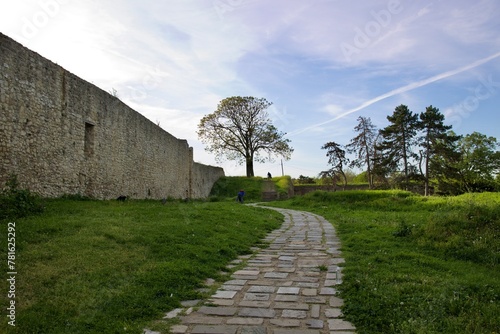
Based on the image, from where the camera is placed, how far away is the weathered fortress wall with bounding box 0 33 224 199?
9.05 meters

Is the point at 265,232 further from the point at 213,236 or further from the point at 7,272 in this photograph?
the point at 7,272

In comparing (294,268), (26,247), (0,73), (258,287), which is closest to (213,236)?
(294,268)

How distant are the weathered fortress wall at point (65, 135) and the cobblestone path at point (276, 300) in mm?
6416

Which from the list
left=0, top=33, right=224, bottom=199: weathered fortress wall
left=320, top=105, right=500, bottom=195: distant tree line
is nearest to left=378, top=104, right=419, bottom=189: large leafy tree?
left=320, top=105, right=500, bottom=195: distant tree line

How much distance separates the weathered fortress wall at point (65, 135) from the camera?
9.05m

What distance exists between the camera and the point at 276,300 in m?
4.75

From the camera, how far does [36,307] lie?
401 centimetres

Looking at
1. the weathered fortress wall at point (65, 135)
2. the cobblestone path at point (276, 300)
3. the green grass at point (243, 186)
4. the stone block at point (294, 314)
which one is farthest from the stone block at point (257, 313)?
the green grass at point (243, 186)

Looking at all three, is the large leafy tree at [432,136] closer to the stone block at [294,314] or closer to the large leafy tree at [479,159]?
the large leafy tree at [479,159]

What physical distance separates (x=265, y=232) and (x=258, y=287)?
5104 millimetres

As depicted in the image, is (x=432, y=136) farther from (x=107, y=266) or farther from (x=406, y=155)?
(x=107, y=266)

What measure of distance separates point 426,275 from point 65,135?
34.2 feet

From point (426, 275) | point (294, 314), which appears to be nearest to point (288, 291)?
point (294, 314)

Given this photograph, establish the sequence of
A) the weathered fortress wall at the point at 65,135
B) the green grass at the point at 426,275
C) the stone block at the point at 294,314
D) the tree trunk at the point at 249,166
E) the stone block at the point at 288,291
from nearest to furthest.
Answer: the green grass at the point at 426,275 < the stone block at the point at 294,314 < the stone block at the point at 288,291 < the weathered fortress wall at the point at 65,135 < the tree trunk at the point at 249,166
